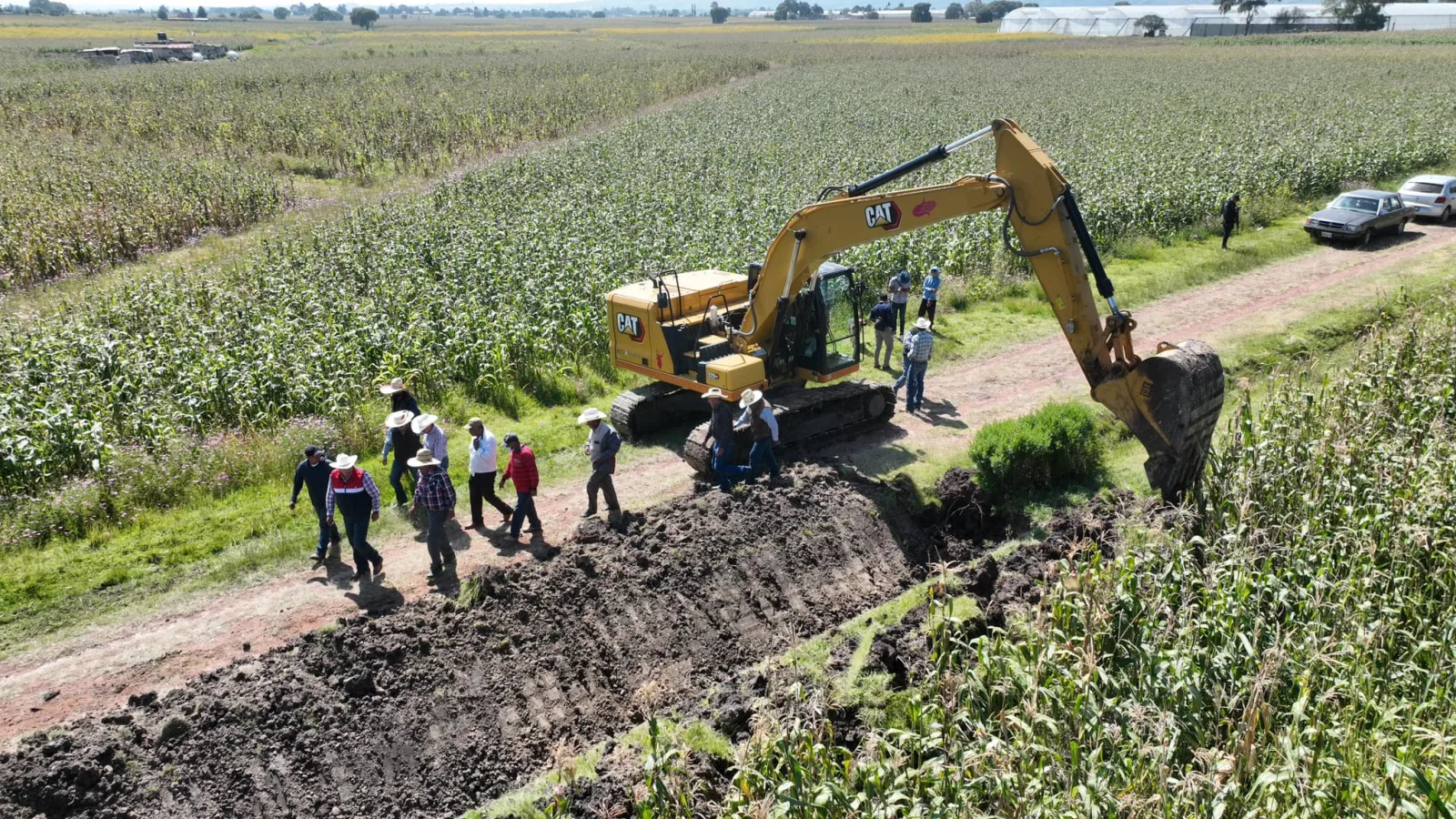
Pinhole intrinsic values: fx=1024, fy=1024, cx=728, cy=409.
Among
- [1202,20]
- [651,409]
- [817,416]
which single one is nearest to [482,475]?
[651,409]

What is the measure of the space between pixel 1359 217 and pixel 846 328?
1913cm

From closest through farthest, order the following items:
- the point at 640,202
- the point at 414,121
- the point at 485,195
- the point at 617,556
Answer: the point at 617,556, the point at 640,202, the point at 485,195, the point at 414,121

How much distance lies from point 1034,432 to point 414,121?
122 feet

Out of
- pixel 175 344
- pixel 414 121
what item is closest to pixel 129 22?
pixel 414 121

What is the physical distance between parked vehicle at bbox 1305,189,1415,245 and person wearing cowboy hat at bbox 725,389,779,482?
69.9 feet

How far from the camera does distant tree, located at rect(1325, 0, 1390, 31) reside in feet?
330

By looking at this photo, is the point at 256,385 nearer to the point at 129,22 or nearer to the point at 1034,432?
the point at 1034,432

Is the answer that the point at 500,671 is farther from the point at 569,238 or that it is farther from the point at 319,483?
the point at 569,238

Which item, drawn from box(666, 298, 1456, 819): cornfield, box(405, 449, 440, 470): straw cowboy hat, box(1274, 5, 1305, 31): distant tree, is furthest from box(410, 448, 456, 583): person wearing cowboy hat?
box(1274, 5, 1305, 31): distant tree

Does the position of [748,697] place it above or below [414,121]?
below

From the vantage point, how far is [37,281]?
22719mm

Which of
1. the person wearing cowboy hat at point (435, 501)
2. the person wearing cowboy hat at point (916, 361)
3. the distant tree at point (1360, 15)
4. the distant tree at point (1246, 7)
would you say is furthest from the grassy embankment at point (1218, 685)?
the distant tree at point (1246, 7)

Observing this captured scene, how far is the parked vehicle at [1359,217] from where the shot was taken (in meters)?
27.2

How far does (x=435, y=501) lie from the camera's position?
12.0 metres
